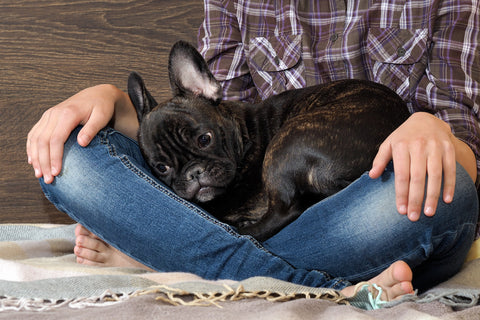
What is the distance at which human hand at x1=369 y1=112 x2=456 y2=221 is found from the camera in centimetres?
100

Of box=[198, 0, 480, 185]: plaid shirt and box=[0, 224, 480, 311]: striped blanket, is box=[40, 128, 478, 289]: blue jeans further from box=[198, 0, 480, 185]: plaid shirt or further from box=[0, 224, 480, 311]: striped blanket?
box=[198, 0, 480, 185]: plaid shirt

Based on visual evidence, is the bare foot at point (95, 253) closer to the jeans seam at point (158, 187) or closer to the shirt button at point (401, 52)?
the jeans seam at point (158, 187)

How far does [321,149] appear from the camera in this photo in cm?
116

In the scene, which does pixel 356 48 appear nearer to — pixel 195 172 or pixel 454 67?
pixel 454 67

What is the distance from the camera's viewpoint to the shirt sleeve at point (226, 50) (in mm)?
1841

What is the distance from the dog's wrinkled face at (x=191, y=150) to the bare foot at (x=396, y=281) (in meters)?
0.50

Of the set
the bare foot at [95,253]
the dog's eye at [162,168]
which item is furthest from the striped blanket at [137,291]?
the dog's eye at [162,168]

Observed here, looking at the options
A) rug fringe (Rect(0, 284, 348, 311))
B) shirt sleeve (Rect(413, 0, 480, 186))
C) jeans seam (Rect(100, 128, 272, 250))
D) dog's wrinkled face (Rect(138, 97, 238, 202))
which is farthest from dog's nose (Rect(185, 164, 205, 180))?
shirt sleeve (Rect(413, 0, 480, 186))

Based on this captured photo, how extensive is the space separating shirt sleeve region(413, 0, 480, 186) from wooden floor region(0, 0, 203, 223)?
0.90 m

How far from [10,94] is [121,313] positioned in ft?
4.94

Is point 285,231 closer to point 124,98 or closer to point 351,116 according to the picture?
point 351,116

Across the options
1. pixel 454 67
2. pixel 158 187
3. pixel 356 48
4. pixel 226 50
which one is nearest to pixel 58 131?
pixel 158 187

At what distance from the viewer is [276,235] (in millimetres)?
1214

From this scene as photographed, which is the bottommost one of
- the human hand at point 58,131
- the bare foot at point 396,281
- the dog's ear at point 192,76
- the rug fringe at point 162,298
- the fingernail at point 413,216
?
the bare foot at point 396,281
